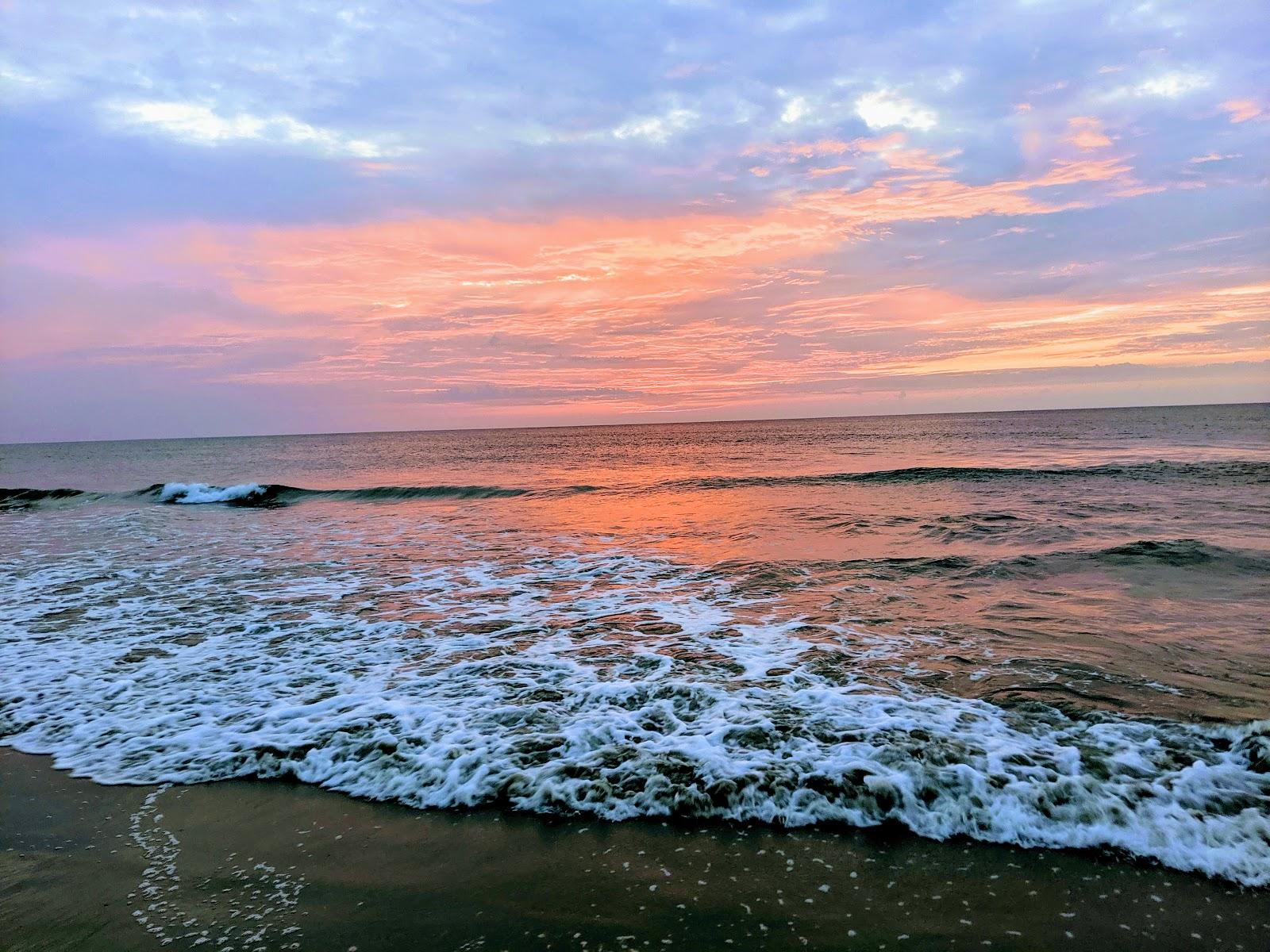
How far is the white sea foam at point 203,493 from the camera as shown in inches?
1158

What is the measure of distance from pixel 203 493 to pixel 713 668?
30836mm

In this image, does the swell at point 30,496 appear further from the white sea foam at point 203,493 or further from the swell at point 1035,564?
the swell at point 1035,564

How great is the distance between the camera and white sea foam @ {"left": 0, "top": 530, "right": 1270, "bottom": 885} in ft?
14.0

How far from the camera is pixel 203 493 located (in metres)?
30.3

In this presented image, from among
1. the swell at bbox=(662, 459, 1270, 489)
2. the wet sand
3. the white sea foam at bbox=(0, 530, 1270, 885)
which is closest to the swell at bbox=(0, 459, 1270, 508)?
the swell at bbox=(662, 459, 1270, 489)

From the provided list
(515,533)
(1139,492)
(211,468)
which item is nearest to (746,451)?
(1139,492)

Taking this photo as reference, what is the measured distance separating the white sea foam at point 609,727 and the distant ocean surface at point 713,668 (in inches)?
1.1

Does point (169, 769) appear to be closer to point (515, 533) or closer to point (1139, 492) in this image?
point (515, 533)

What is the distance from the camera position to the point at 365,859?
13.0 feet

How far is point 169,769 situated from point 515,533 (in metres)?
12.2

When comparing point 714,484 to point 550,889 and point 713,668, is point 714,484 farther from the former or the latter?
point 550,889

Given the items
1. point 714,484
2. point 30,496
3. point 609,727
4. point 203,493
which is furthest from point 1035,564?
point 30,496

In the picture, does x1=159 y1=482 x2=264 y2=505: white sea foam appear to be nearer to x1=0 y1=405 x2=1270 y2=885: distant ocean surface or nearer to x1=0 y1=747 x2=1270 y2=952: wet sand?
x1=0 y1=405 x2=1270 y2=885: distant ocean surface

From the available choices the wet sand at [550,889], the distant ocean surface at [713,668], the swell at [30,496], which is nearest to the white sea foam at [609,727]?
the distant ocean surface at [713,668]
